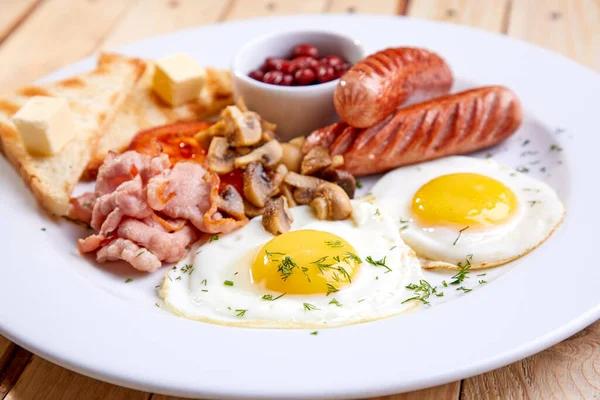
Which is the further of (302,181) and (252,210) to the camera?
(302,181)

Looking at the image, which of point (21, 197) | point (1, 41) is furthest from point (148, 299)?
point (1, 41)

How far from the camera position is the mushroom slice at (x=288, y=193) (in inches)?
140

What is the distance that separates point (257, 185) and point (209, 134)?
53 centimetres

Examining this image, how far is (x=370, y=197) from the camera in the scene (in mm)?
3551

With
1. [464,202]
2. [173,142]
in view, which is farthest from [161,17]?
[464,202]

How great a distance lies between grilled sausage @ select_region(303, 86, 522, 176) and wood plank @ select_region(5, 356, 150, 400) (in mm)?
1738

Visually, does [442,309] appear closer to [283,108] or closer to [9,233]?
[283,108]

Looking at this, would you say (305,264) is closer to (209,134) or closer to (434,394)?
(434,394)

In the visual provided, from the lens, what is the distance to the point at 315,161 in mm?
3689

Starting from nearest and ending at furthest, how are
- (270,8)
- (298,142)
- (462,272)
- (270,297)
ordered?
(270,297), (462,272), (298,142), (270,8)

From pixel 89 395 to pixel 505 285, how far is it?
71.5 inches

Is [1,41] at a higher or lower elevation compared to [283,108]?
lower

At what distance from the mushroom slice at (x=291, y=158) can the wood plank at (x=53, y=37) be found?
2450 mm

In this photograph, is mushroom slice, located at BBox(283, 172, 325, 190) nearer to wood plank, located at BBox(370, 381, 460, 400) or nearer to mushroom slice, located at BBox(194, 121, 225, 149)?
mushroom slice, located at BBox(194, 121, 225, 149)
